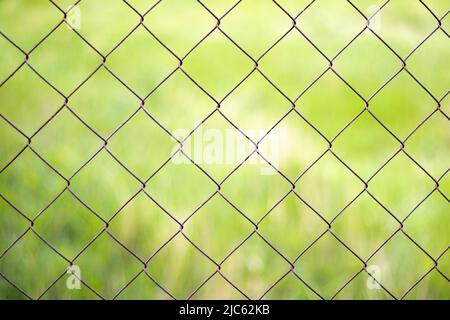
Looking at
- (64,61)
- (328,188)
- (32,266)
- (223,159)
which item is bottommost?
(32,266)

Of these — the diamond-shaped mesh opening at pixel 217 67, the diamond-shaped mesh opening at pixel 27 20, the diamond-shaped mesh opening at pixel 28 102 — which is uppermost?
the diamond-shaped mesh opening at pixel 27 20

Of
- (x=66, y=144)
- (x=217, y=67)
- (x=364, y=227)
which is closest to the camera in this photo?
(x=364, y=227)

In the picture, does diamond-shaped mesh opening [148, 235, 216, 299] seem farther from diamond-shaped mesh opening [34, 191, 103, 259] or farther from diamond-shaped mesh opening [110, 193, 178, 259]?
diamond-shaped mesh opening [34, 191, 103, 259]

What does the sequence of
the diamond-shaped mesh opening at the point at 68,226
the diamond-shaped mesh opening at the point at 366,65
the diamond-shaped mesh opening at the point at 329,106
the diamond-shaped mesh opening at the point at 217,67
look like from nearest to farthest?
1. the diamond-shaped mesh opening at the point at 68,226
2. the diamond-shaped mesh opening at the point at 329,106
3. the diamond-shaped mesh opening at the point at 217,67
4. the diamond-shaped mesh opening at the point at 366,65

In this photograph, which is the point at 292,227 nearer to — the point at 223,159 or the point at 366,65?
the point at 223,159

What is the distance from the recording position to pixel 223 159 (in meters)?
2.99

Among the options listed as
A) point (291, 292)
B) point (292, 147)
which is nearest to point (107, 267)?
point (291, 292)

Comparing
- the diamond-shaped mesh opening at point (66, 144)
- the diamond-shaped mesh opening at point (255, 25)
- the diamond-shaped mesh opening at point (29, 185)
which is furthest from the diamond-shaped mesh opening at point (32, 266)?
the diamond-shaped mesh opening at point (255, 25)

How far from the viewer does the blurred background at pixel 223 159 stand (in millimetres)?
2258

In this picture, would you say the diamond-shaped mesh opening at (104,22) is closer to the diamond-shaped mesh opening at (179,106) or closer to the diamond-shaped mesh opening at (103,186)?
the diamond-shaped mesh opening at (179,106)

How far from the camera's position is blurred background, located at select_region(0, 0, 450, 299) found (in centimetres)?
226

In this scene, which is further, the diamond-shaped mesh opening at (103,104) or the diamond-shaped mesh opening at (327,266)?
the diamond-shaped mesh opening at (103,104)
